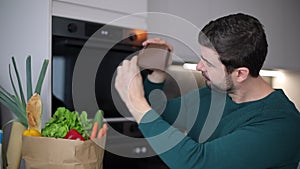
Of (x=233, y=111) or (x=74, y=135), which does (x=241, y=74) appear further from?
(x=74, y=135)

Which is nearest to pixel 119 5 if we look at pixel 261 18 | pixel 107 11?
pixel 107 11

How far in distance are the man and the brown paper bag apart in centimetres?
22

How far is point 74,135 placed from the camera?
1038 mm

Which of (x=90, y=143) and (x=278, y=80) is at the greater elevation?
(x=278, y=80)

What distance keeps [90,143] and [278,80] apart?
7.12 ft

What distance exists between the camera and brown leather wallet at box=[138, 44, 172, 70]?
97 cm

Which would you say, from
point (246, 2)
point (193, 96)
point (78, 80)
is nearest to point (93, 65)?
point (78, 80)

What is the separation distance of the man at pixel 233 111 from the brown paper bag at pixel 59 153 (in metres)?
0.22

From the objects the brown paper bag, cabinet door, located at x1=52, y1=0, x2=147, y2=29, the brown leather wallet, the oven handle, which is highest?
cabinet door, located at x1=52, y1=0, x2=147, y2=29

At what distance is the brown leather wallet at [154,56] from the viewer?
3.19ft

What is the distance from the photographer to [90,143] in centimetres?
104

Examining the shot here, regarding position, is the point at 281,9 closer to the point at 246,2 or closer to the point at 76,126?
the point at 246,2

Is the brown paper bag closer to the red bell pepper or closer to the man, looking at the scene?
the red bell pepper

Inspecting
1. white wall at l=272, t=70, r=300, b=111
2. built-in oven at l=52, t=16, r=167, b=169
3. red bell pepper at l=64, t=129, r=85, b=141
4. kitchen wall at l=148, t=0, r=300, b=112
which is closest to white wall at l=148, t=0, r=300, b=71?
kitchen wall at l=148, t=0, r=300, b=112
